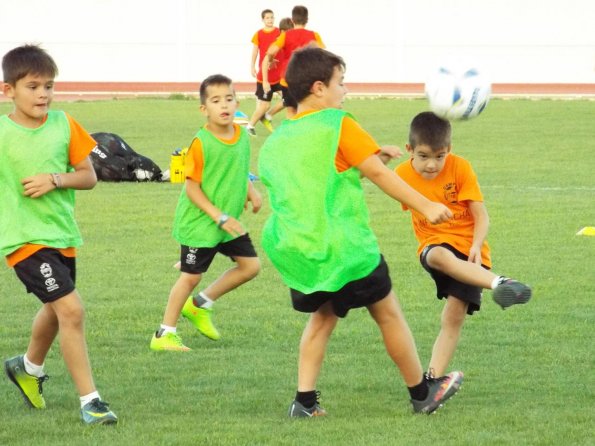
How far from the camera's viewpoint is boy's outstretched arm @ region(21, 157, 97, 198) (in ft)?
17.2

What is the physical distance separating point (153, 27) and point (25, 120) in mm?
34776

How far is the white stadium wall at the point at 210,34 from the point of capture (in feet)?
128

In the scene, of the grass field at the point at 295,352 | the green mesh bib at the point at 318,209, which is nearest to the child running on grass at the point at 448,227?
the grass field at the point at 295,352

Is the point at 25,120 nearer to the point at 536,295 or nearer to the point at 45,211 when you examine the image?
the point at 45,211

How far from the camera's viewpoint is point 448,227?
19.4 ft

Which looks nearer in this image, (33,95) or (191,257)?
(33,95)

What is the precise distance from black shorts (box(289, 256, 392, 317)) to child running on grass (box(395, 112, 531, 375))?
62cm

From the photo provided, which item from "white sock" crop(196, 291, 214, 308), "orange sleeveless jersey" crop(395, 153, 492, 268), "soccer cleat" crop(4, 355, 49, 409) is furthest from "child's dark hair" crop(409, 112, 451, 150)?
"soccer cleat" crop(4, 355, 49, 409)

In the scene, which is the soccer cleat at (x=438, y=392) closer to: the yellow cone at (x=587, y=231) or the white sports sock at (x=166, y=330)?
→ the white sports sock at (x=166, y=330)

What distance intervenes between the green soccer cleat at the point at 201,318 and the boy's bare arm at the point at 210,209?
25.5 inches

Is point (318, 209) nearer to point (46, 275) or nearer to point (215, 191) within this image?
point (46, 275)

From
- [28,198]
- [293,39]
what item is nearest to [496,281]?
[28,198]

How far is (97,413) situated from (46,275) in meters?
0.62

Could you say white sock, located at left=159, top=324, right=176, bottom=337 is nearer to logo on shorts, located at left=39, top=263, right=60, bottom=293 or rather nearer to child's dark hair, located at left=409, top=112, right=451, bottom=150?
logo on shorts, located at left=39, top=263, right=60, bottom=293
